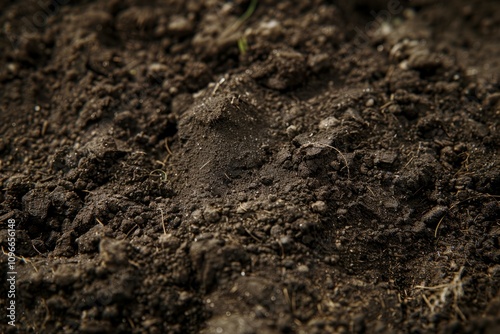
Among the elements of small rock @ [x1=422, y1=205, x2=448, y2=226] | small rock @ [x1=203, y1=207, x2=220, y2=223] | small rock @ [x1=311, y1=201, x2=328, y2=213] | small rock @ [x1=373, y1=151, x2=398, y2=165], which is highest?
small rock @ [x1=203, y1=207, x2=220, y2=223]

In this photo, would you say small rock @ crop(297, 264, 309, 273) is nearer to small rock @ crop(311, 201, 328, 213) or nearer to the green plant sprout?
small rock @ crop(311, 201, 328, 213)

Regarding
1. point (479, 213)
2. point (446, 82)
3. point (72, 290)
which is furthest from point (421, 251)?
point (72, 290)

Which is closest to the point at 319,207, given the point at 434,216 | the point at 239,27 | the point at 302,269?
the point at 302,269

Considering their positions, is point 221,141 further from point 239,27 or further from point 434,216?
point 434,216

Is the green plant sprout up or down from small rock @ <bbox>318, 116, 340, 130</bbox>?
up

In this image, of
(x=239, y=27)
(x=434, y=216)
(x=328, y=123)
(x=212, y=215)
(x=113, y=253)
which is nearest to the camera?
(x=113, y=253)

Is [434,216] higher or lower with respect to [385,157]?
lower

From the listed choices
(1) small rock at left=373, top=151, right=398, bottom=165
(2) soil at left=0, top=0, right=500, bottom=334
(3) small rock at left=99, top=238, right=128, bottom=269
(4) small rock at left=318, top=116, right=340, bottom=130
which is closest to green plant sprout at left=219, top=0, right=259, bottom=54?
(2) soil at left=0, top=0, right=500, bottom=334

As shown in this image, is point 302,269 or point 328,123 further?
point 328,123

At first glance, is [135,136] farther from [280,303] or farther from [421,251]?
[421,251]
